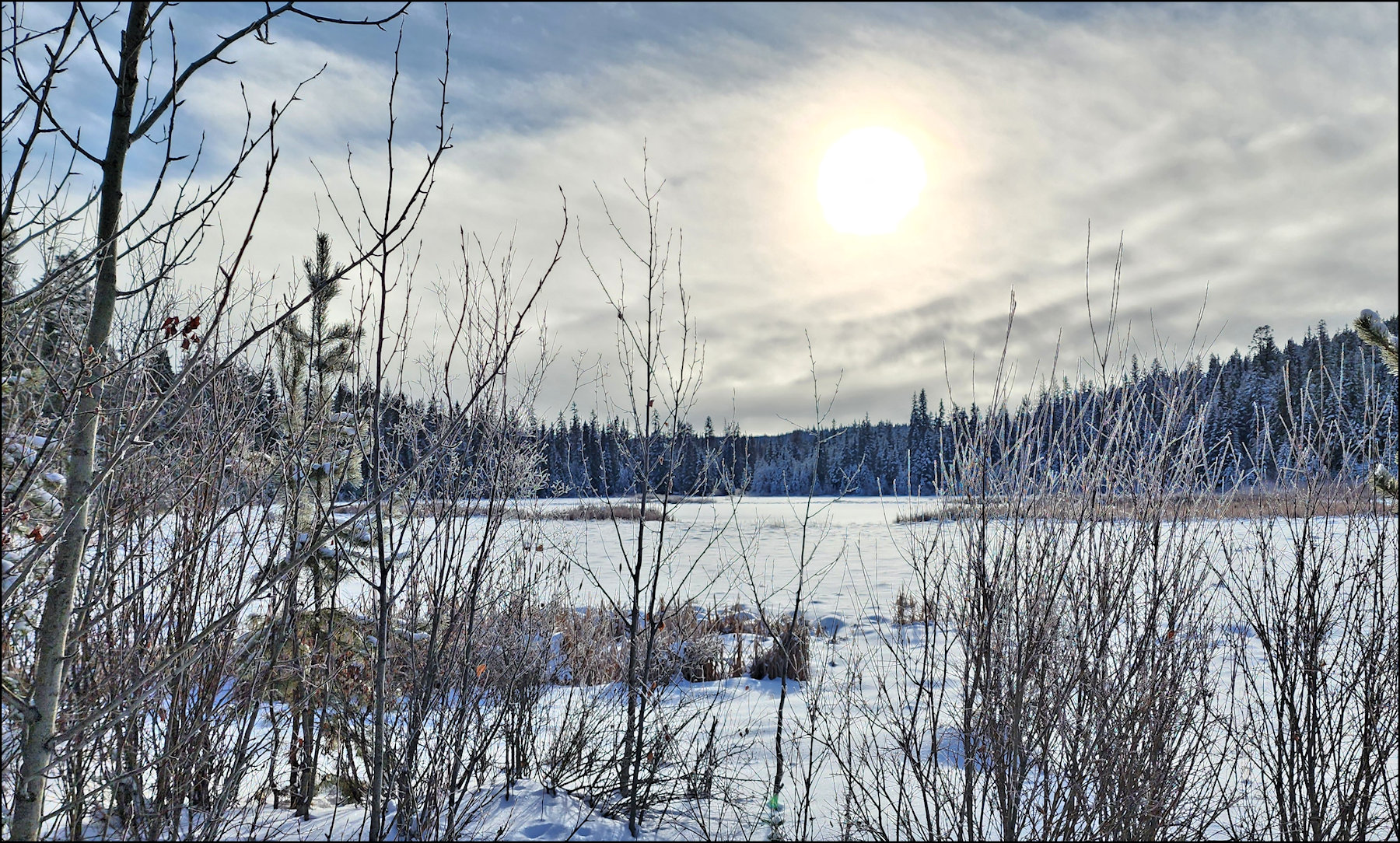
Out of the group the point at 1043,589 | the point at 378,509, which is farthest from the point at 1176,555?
the point at 378,509

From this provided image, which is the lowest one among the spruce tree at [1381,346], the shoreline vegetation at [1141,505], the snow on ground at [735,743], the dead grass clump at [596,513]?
the snow on ground at [735,743]

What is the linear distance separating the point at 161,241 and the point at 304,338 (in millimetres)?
2886

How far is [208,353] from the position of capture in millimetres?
3613

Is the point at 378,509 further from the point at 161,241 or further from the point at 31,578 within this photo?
the point at 31,578

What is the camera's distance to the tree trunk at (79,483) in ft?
5.87

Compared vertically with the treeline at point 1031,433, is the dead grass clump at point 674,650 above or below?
below

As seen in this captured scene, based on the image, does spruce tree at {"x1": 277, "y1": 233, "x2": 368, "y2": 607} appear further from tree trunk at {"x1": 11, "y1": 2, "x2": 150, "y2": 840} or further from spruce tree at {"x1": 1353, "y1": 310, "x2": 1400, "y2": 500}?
spruce tree at {"x1": 1353, "y1": 310, "x2": 1400, "y2": 500}

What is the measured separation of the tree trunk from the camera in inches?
70.4

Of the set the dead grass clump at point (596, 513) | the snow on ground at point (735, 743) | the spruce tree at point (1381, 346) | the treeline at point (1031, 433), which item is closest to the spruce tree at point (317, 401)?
the treeline at point (1031, 433)

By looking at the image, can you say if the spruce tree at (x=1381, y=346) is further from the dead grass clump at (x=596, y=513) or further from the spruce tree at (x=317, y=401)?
the spruce tree at (x=317, y=401)

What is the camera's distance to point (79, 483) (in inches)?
73.0

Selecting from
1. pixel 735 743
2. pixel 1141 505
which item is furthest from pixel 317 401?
pixel 1141 505

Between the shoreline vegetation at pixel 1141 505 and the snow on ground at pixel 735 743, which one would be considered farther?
the snow on ground at pixel 735 743

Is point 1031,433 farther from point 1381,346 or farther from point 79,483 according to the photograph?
point 79,483
